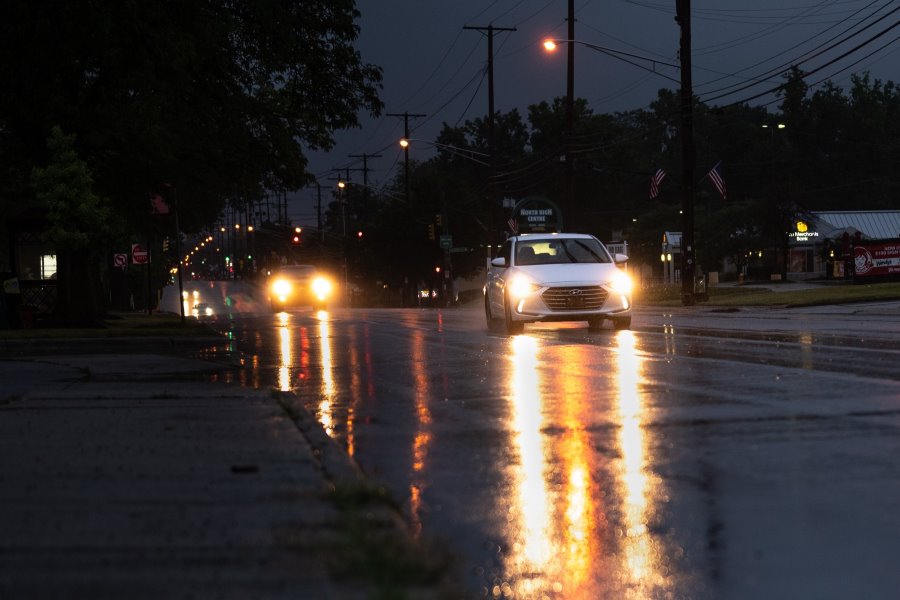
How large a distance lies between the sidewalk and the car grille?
10690mm

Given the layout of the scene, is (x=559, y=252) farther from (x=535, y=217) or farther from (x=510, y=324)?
(x=535, y=217)

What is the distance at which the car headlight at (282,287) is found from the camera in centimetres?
A: 5231

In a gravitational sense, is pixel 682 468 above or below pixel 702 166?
below

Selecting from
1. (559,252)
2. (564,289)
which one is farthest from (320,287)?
(564,289)

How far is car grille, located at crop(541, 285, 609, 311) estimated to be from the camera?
20406mm

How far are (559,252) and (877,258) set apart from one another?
86.3ft

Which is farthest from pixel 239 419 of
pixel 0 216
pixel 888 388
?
pixel 0 216

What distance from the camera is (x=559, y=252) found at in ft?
72.9

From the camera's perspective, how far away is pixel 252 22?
1085 inches

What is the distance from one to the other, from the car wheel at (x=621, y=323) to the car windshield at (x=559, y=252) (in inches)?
49.9

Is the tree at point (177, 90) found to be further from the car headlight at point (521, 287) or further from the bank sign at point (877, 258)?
the bank sign at point (877, 258)

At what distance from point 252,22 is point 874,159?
110 meters

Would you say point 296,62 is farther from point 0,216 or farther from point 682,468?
point 682,468

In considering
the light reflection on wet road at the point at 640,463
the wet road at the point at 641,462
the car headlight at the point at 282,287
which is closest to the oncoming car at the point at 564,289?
the wet road at the point at 641,462
